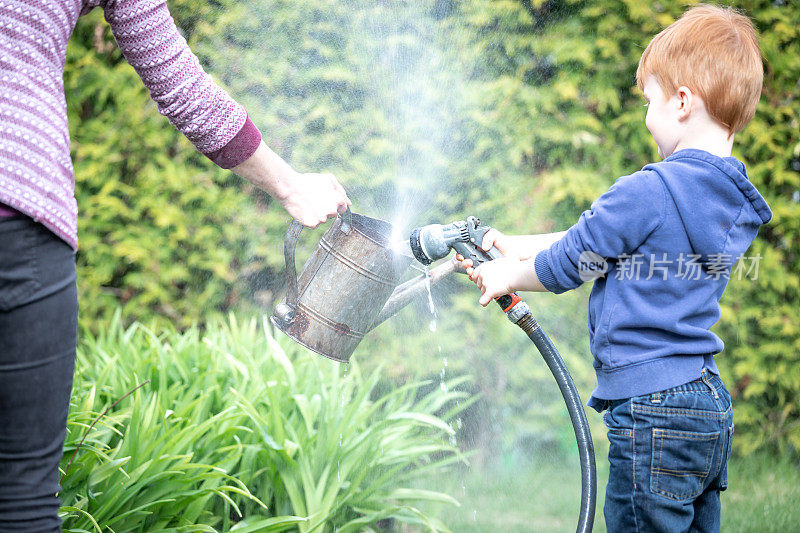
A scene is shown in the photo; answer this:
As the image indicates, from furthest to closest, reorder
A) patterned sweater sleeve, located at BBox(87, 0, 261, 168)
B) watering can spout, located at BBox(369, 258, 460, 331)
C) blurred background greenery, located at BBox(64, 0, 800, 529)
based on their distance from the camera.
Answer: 1. blurred background greenery, located at BBox(64, 0, 800, 529)
2. watering can spout, located at BBox(369, 258, 460, 331)
3. patterned sweater sleeve, located at BBox(87, 0, 261, 168)

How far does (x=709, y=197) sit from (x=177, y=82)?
1.05 m

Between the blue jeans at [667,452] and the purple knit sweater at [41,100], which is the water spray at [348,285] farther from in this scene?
the purple knit sweater at [41,100]

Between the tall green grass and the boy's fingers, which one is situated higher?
the boy's fingers

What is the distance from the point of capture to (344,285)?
5.82 ft

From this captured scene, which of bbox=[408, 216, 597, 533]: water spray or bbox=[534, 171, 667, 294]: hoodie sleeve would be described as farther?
bbox=[408, 216, 597, 533]: water spray

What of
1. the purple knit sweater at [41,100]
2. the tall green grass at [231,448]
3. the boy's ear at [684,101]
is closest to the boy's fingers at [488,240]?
the boy's ear at [684,101]

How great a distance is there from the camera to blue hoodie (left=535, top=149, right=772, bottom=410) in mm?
1427

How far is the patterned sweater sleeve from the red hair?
2.87 feet

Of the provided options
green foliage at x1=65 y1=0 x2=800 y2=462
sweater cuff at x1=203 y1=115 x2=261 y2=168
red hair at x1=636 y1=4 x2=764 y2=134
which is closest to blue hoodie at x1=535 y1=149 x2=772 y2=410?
red hair at x1=636 y1=4 x2=764 y2=134

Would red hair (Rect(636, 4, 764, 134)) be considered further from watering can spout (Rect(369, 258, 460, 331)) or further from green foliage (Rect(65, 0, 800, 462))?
green foliage (Rect(65, 0, 800, 462))

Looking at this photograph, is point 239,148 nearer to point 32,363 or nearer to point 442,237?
point 442,237

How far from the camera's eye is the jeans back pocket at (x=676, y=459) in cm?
143

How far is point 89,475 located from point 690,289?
147 cm

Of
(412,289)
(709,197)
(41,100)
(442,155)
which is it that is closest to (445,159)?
(442,155)
